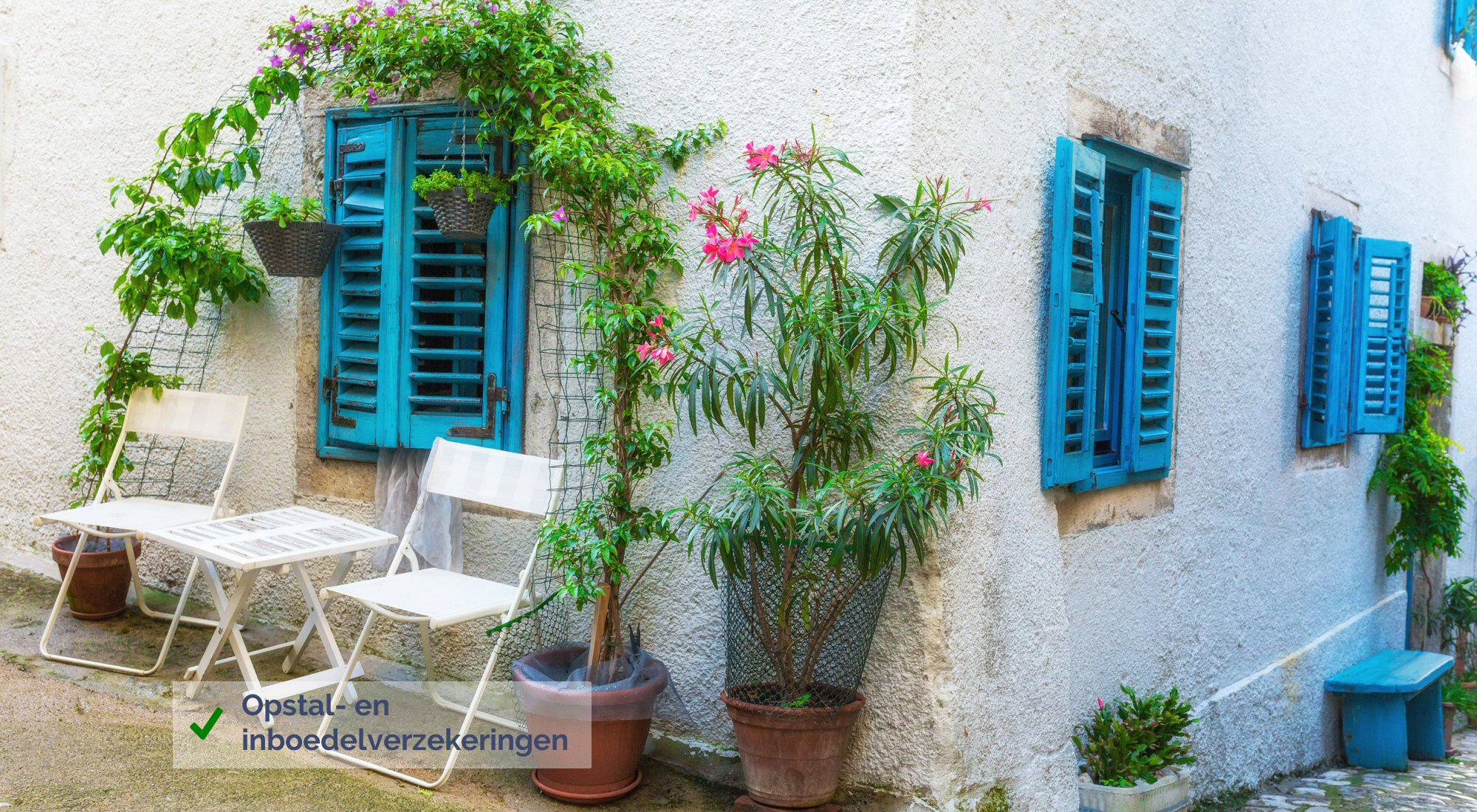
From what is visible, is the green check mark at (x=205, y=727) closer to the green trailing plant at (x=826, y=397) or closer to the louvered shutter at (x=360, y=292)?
the louvered shutter at (x=360, y=292)

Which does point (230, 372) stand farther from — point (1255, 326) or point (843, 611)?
point (1255, 326)

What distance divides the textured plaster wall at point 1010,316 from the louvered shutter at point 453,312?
12.4 inches

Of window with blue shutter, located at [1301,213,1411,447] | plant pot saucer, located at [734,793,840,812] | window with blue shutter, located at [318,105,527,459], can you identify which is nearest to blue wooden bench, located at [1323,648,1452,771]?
window with blue shutter, located at [1301,213,1411,447]

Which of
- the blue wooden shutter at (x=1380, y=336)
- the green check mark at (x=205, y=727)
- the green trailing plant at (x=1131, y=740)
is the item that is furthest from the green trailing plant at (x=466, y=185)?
the blue wooden shutter at (x=1380, y=336)

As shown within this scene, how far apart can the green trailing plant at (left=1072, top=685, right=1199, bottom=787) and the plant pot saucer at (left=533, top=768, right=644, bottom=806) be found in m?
1.68

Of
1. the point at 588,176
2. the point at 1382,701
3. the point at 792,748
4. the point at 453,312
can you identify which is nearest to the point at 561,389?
the point at 453,312

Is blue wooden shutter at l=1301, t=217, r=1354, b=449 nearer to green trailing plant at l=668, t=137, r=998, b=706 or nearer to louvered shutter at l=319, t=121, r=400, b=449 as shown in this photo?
green trailing plant at l=668, t=137, r=998, b=706

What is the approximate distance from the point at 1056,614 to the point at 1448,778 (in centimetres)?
391

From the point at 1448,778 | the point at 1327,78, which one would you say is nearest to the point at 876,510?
the point at 1327,78

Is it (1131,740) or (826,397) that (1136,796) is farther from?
(826,397)

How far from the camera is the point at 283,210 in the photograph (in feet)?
14.4

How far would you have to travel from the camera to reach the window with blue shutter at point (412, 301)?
167 inches

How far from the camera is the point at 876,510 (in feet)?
10.5

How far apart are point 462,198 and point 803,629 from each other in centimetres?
187
